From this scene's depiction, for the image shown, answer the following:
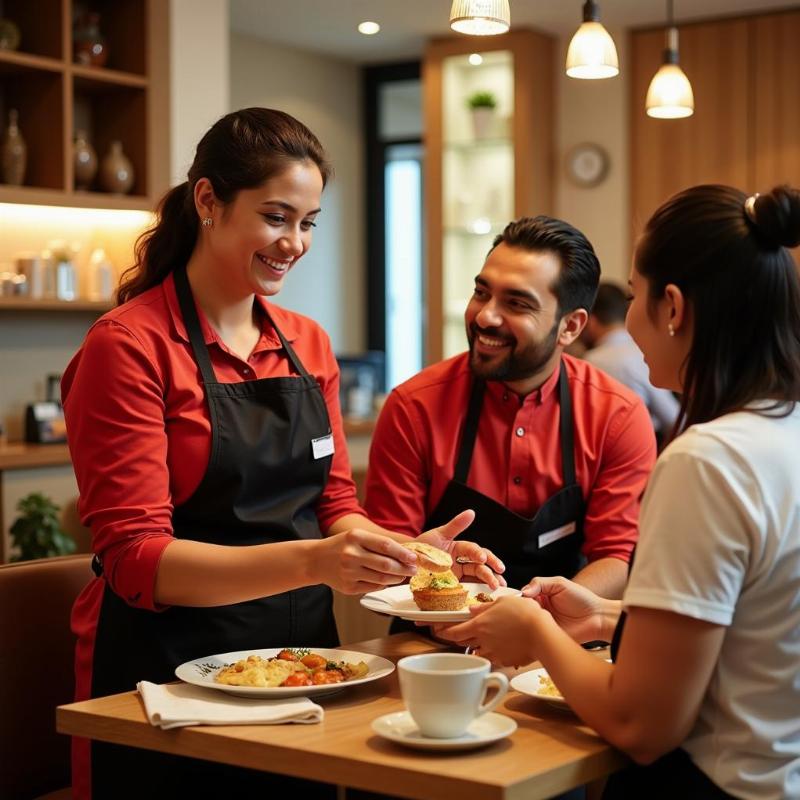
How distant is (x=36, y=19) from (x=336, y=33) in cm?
258

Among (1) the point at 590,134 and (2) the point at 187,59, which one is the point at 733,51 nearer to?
(1) the point at 590,134

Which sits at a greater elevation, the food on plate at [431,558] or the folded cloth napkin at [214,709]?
the food on plate at [431,558]

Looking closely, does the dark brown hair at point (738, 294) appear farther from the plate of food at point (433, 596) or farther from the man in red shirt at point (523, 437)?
the man in red shirt at point (523, 437)

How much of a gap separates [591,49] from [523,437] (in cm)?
98

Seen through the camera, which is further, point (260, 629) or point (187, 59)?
point (187, 59)

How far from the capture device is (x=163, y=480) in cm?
198

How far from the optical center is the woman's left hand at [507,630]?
168 cm

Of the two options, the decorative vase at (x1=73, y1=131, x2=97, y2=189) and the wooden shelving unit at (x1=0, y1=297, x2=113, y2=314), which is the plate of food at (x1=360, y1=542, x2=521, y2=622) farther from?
the decorative vase at (x1=73, y1=131, x2=97, y2=189)

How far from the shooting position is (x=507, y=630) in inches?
66.7

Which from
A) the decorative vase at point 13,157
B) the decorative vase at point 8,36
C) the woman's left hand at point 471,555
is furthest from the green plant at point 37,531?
the woman's left hand at point 471,555

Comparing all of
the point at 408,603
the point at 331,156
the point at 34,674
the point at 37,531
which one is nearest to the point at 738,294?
the point at 408,603

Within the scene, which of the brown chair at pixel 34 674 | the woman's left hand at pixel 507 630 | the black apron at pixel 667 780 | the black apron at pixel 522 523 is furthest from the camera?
the black apron at pixel 522 523

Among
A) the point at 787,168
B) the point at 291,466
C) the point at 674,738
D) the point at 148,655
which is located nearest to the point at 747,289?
the point at 674,738

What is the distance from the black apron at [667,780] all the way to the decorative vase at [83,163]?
3867 millimetres
